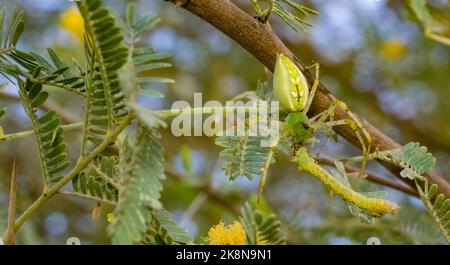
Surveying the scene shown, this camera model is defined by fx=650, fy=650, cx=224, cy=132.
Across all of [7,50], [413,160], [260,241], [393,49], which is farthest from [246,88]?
[260,241]

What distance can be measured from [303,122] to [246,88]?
1322 millimetres

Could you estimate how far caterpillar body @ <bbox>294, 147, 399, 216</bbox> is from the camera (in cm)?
72

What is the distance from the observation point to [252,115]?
2.72 feet

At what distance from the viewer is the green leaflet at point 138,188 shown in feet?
1.67

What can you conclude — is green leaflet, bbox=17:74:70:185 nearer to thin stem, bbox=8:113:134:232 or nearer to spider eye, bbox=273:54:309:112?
thin stem, bbox=8:113:134:232

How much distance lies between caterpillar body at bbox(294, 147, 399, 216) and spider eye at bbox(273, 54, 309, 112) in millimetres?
58

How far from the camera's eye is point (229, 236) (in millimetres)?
643

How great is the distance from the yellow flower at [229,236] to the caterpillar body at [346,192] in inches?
6.2

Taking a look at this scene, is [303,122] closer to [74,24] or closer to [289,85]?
[289,85]

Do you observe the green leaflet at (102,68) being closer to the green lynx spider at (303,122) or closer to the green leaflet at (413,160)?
the green lynx spider at (303,122)

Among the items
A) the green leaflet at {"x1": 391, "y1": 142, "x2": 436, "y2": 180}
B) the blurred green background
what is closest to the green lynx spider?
the green leaflet at {"x1": 391, "y1": 142, "x2": 436, "y2": 180}
